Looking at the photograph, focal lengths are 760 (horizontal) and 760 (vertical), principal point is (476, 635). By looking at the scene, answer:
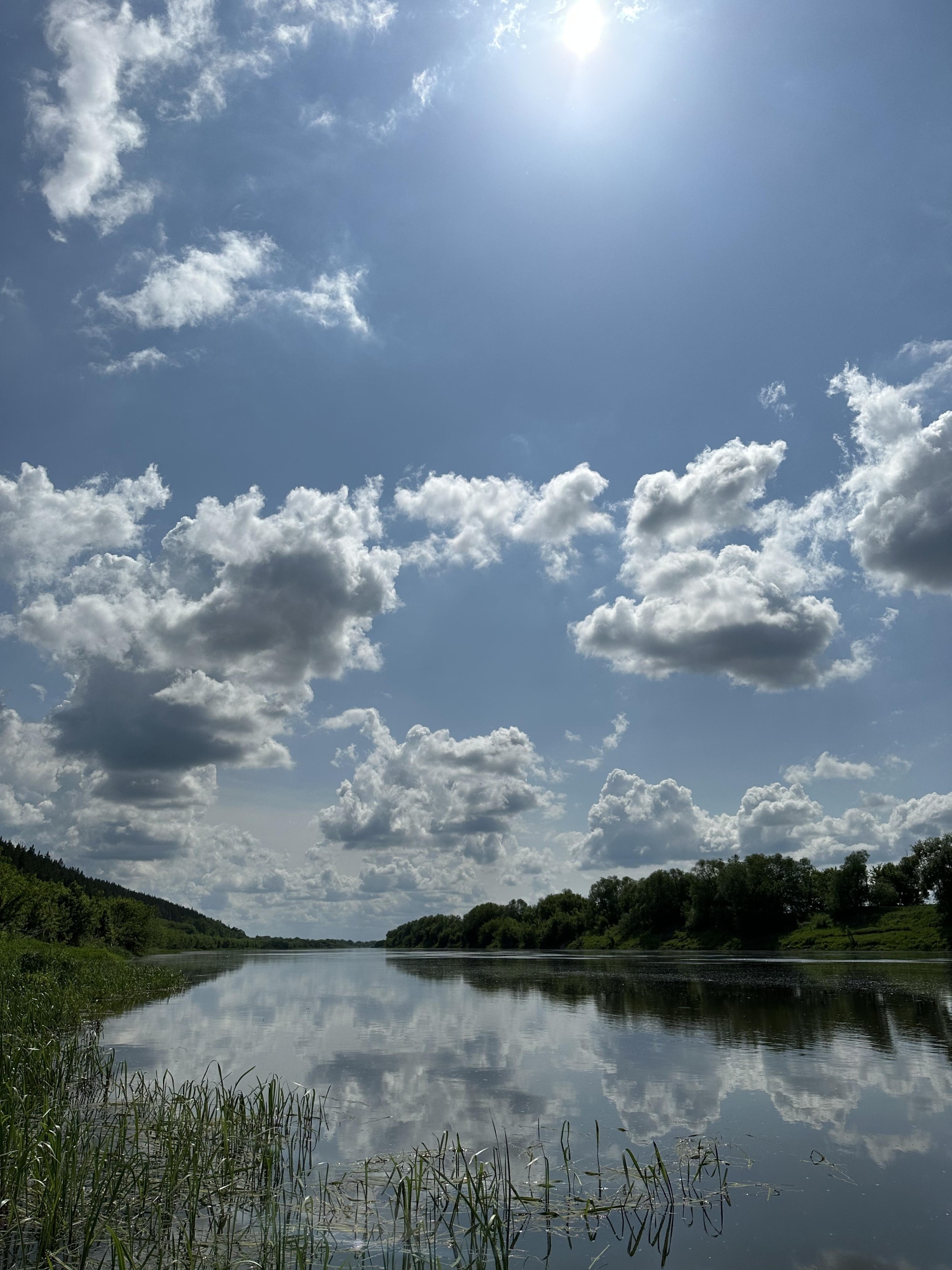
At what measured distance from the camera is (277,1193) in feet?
41.3

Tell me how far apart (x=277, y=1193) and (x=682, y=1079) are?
14515 millimetres

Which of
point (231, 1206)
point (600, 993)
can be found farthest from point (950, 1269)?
point (600, 993)

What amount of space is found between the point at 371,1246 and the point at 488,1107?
963cm

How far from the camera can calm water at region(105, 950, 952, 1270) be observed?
12172mm

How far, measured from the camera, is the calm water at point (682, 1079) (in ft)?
39.9

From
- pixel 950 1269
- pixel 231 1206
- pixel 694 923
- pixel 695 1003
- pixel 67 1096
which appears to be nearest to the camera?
pixel 950 1269

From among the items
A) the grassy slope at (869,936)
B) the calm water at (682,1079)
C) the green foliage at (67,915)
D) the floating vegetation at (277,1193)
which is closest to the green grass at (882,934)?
the grassy slope at (869,936)

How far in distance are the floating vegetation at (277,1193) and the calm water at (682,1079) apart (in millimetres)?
728

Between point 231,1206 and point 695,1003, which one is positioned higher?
point 231,1206

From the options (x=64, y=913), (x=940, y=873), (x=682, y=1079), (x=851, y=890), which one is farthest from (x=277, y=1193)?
(x=851, y=890)

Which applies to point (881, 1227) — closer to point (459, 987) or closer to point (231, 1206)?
point (231, 1206)

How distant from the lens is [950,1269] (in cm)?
1050

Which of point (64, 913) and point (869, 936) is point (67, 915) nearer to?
point (64, 913)

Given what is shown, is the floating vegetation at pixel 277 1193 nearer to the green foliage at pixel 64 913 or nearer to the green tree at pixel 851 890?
the green foliage at pixel 64 913
